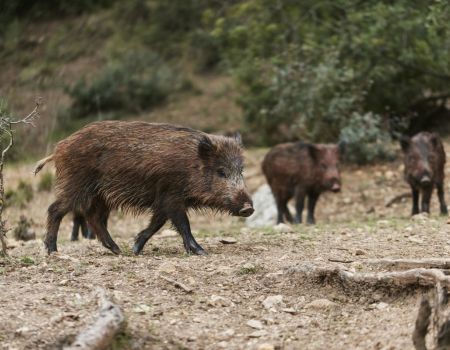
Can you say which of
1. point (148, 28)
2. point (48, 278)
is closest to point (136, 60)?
point (148, 28)

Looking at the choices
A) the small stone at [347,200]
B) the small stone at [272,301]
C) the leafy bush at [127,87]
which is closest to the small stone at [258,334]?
the small stone at [272,301]

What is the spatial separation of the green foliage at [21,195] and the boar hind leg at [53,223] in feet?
16.4

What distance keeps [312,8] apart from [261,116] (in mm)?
2680

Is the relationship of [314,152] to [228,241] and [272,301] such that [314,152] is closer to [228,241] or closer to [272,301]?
[228,241]

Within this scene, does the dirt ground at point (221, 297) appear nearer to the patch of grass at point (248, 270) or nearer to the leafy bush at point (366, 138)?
the patch of grass at point (248, 270)

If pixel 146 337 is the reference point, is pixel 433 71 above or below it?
above

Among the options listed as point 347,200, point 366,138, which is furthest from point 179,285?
point 366,138

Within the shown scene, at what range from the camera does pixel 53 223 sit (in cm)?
735

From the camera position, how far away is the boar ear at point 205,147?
739 centimetres

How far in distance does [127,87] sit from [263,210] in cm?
1110

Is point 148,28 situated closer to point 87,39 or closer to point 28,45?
point 87,39

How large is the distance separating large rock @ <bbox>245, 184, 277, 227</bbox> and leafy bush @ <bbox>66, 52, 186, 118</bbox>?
8.72 meters

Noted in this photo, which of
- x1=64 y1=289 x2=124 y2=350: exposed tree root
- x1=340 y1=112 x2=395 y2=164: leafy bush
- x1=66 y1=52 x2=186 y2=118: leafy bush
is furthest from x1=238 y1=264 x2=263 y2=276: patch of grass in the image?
x1=66 y1=52 x2=186 y2=118: leafy bush

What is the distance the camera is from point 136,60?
24.2 meters
